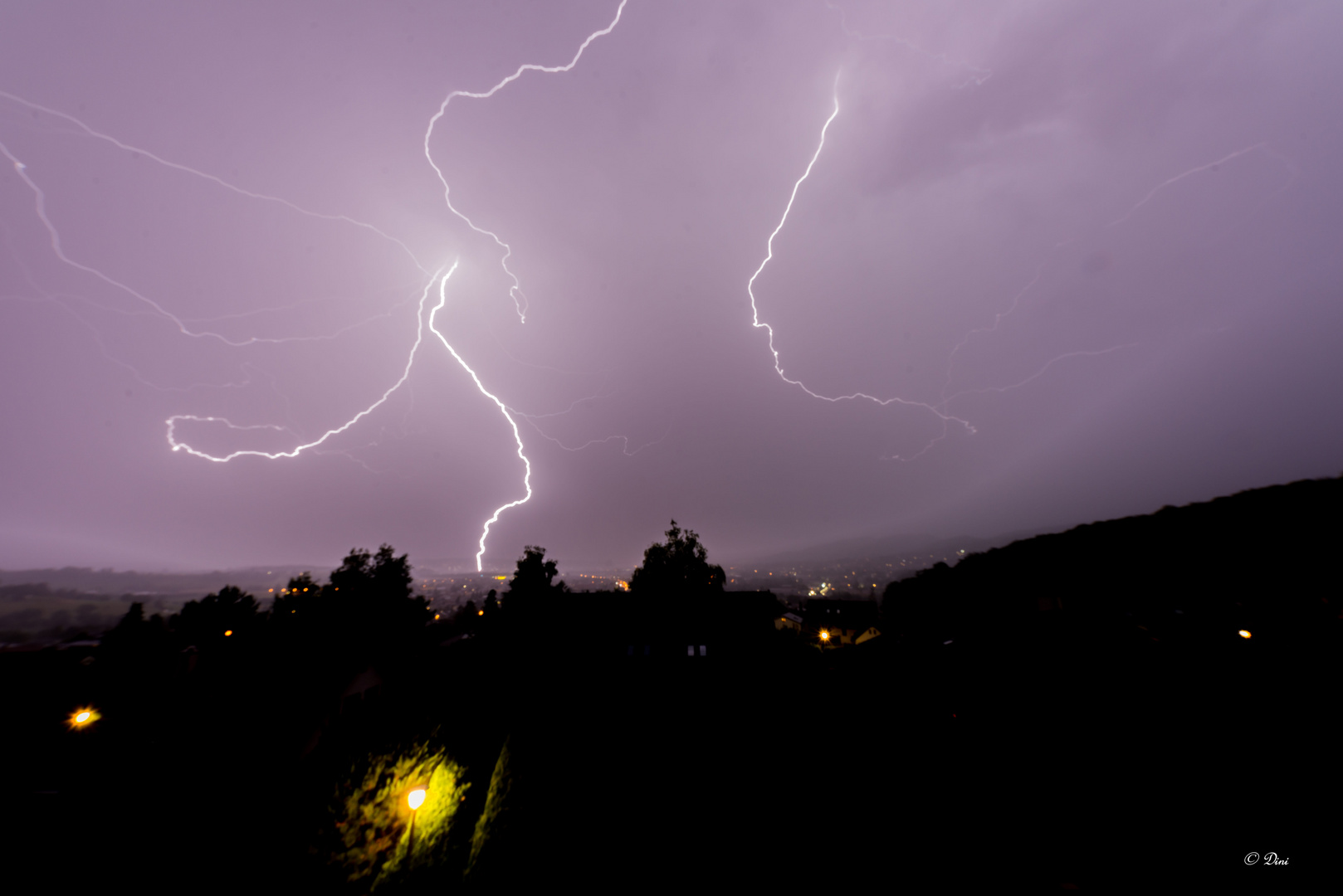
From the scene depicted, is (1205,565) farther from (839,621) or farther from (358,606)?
(358,606)

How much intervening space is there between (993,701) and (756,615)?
31.1 ft

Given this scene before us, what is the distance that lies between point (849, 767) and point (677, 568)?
2285 cm

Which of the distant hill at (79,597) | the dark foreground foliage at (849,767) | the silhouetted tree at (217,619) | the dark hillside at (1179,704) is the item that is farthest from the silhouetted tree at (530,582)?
the distant hill at (79,597)

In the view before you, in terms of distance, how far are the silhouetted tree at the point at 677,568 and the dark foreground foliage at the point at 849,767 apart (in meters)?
15.8

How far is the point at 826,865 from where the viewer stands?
7.82 metres

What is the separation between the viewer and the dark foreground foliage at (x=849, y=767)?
673cm

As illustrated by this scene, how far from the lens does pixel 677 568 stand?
32.0 metres

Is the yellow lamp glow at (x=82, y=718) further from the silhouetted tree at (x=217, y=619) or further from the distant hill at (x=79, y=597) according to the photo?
the distant hill at (x=79, y=597)

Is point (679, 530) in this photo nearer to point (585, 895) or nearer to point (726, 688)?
point (726, 688)

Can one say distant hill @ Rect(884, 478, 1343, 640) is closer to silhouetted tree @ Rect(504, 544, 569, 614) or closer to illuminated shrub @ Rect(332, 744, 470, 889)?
illuminated shrub @ Rect(332, 744, 470, 889)

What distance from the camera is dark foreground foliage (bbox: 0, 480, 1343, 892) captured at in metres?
6.73

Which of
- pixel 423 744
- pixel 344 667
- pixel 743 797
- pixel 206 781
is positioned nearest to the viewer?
pixel 423 744

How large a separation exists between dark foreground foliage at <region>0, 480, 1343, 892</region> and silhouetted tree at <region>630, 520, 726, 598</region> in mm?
15828

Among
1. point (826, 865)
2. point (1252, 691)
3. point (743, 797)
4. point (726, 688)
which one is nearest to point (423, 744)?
point (743, 797)
